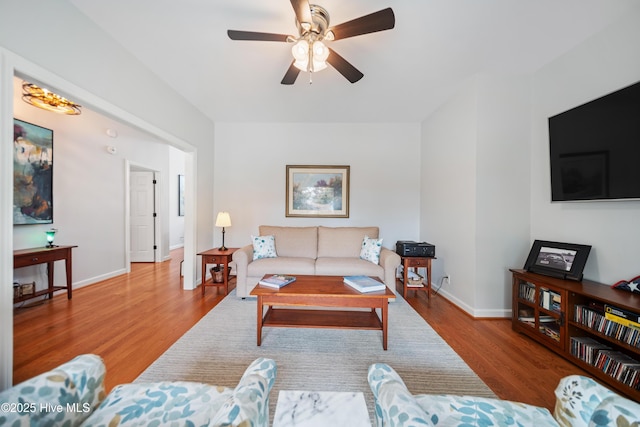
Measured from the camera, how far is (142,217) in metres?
5.14

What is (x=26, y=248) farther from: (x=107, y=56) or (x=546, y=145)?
(x=546, y=145)

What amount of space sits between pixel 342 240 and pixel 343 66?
2.32 meters

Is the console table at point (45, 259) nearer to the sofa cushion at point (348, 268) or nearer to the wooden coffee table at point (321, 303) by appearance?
the wooden coffee table at point (321, 303)

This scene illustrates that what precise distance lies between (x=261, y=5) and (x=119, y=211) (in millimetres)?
4160

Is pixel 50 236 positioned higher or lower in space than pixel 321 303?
higher

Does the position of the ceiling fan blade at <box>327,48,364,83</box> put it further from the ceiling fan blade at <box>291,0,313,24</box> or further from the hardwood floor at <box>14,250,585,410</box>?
the hardwood floor at <box>14,250,585,410</box>

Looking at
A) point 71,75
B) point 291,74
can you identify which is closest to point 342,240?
point 291,74

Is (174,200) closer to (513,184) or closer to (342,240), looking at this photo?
(342,240)

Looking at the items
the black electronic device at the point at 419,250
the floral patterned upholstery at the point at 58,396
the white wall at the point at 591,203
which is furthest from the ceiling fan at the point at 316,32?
the black electronic device at the point at 419,250

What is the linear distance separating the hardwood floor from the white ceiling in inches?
105

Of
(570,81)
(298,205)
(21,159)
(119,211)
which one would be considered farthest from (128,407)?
(119,211)

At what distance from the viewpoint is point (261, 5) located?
64.8 inches

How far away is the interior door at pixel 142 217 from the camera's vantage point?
200 inches

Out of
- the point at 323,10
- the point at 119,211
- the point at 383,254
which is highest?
the point at 323,10
